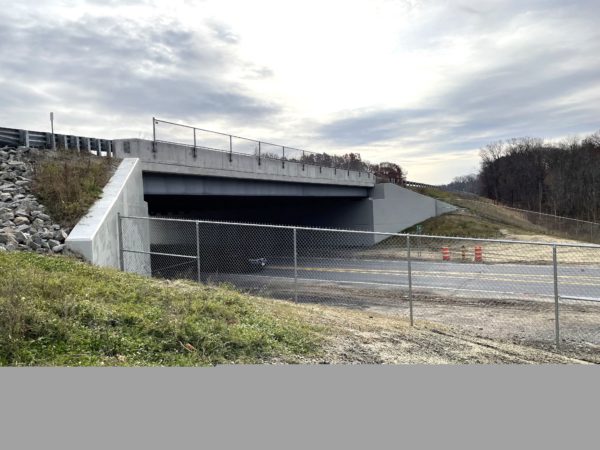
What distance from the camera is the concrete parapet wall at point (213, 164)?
669 inches

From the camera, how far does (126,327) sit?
5785 millimetres

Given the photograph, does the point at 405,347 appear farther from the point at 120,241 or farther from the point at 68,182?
the point at 68,182

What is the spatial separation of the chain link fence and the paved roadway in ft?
0.16

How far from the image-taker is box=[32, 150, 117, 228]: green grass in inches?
476

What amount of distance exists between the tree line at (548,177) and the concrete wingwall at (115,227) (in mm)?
56898

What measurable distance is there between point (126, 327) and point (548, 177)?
7241 centimetres

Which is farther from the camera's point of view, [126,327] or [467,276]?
[467,276]

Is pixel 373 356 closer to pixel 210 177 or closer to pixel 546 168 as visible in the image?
pixel 210 177

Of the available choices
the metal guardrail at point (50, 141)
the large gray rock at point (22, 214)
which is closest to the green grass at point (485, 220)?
the metal guardrail at point (50, 141)

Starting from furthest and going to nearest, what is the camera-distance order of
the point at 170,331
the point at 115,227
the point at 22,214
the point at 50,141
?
1. the point at 50,141
2. the point at 115,227
3. the point at 22,214
4. the point at 170,331

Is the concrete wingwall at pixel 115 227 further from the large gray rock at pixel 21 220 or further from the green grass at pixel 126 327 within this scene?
the green grass at pixel 126 327

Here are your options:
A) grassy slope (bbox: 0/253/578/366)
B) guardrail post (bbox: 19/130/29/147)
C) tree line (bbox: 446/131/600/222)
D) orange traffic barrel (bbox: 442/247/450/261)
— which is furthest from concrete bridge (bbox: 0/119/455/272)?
tree line (bbox: 446/131/600/222)

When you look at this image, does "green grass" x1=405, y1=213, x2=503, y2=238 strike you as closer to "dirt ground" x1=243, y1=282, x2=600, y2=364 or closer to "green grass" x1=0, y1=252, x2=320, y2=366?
"dirt ground" x1=243, y1=282, x2=600, y2=364

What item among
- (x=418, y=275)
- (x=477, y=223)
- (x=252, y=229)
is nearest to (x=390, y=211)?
(x=477, y=223)
